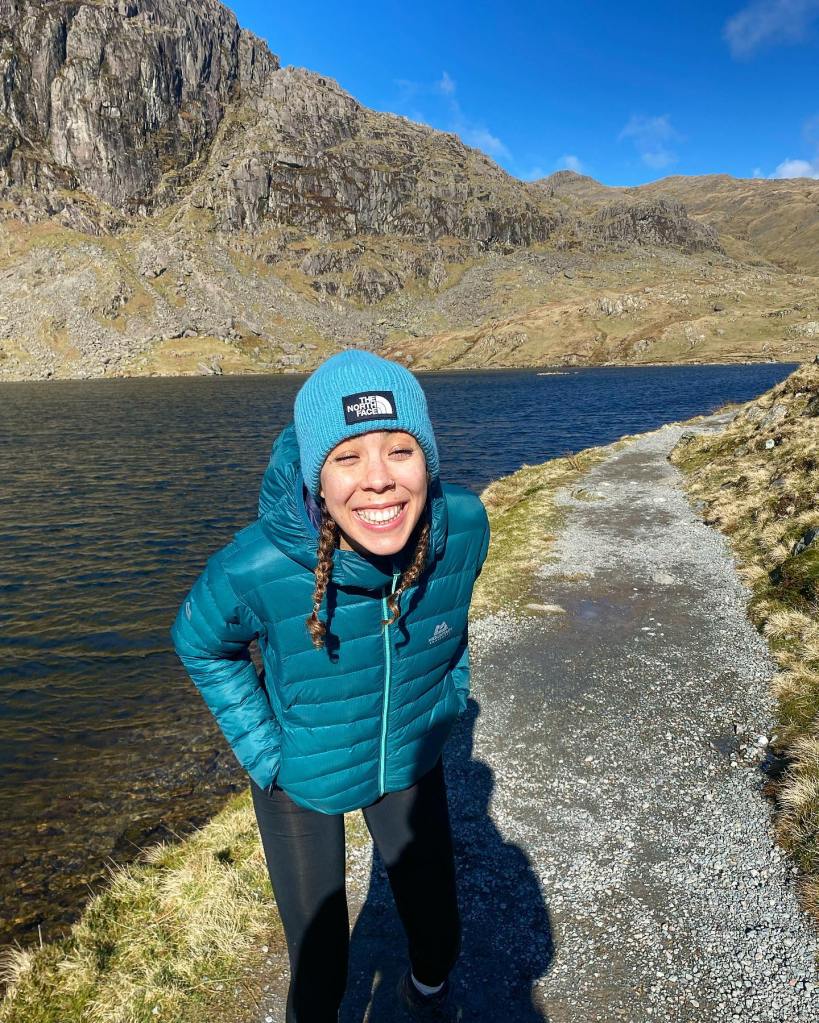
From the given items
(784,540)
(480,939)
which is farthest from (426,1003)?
(784,540)

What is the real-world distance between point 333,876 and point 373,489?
7.44 feet

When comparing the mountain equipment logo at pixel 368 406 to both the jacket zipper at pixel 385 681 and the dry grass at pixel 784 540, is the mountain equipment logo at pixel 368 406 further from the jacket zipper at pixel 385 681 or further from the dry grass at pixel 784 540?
the dry grass at pixel 784 540

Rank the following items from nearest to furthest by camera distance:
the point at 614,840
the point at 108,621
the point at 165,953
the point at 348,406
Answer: the point at 348,406, the point at 165,953, the point at 614,840, the point at 108,621

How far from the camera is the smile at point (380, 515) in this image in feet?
8.96

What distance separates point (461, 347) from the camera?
194 meters

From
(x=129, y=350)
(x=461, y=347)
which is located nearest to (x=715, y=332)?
(x=461, y=347)

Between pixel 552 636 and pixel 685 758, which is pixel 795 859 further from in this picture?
pixel 552 636

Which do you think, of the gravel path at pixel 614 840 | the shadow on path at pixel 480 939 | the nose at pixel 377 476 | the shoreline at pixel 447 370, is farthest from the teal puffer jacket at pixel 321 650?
the shoreline at pixel 447 370

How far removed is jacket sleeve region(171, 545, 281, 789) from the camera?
9.59 ft

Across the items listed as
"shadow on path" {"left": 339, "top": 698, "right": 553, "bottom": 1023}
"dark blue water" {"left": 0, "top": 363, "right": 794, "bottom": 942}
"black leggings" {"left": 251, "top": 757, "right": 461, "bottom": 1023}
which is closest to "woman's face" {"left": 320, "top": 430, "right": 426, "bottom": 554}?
"black leggings" {"left": 251, "top": 757, "right": 461, "bottom": 1023}

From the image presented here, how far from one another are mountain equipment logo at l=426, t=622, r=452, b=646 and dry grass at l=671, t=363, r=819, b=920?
443 cm

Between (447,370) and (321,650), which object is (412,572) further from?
(447,370)

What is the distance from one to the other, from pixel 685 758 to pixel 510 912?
3.24m

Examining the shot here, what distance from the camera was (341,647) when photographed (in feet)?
9.91
